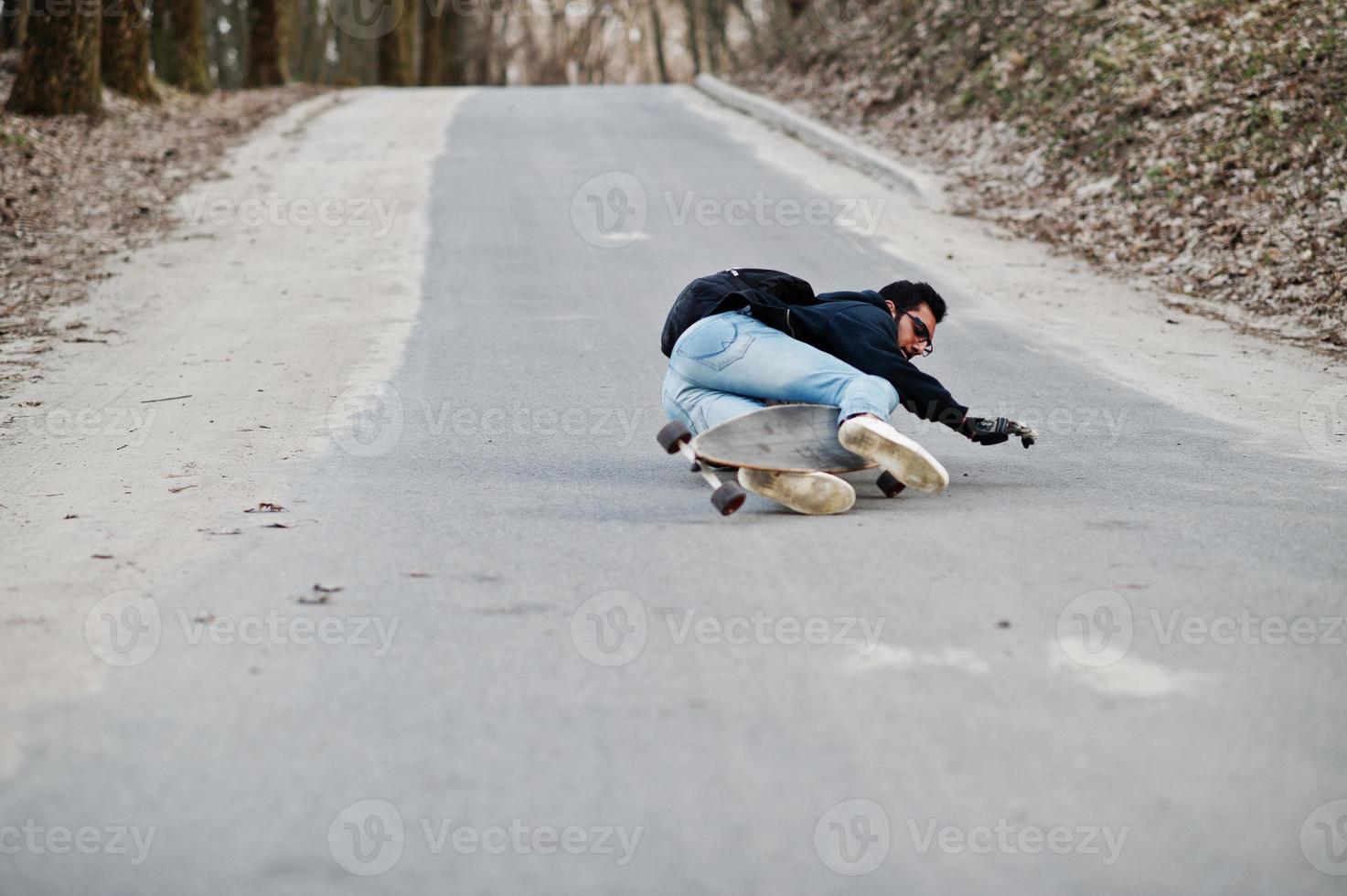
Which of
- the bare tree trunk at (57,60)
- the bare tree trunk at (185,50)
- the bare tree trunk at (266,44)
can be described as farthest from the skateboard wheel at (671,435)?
the bare tree trunk at (266,44)

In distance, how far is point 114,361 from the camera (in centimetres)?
859

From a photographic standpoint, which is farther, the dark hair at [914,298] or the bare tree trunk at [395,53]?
the bare tree trunk at [395,53]

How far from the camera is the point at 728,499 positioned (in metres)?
4.99

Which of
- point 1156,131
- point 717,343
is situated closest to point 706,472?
point 717,343

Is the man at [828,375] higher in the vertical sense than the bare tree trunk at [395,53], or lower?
lower

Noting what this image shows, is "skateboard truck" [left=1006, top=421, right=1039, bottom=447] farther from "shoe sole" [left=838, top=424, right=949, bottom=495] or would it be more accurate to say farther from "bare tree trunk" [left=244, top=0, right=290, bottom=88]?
"bare tree trunk" [left=244, top=0, right=290, bottom=88]

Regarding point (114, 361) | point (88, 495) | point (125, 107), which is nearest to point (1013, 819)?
point (88, 495)

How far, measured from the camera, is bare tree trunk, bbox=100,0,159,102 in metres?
18.8

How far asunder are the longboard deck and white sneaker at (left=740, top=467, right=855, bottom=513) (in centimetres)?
5

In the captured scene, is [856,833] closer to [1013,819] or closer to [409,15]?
[1013,819]

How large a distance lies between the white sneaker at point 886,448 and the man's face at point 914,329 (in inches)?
31.6

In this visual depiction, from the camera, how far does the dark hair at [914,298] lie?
579 centimetres

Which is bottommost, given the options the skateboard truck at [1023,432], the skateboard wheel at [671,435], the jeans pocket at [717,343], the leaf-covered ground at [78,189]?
the leaf-covered ground at [78,189]

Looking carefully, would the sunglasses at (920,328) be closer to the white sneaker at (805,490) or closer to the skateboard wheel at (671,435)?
the white sneaker at (805,490)
